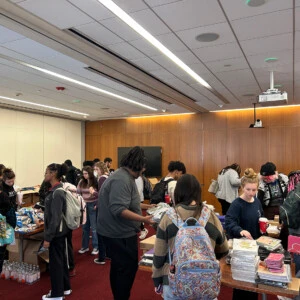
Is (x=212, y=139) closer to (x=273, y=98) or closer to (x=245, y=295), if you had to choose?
(x=273, y=98)

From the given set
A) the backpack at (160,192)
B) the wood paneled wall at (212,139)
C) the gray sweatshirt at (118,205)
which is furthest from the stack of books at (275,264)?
the wood paneled wall at (212,139)

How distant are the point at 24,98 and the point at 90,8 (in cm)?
502

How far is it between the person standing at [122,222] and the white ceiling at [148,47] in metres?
1.49

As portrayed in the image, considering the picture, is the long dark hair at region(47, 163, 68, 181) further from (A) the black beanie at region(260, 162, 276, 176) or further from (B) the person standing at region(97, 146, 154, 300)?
(A) the black beanie at region(260, 162, 276, 176)

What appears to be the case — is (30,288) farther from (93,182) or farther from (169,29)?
(169,29)

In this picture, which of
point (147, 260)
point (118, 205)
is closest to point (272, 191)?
point (147, 260)

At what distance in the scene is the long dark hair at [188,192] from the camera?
1879 mm

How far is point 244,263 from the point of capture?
2.03m

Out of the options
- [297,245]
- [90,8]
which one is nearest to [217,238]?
[297,245]

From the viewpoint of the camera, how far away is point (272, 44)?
3.87m

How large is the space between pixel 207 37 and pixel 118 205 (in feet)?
7.67

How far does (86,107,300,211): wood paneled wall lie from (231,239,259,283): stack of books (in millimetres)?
7515

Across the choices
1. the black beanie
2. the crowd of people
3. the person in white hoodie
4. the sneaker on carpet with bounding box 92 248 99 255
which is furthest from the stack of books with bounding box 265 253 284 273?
the person in white hoodie

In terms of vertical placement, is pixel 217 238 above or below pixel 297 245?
above
